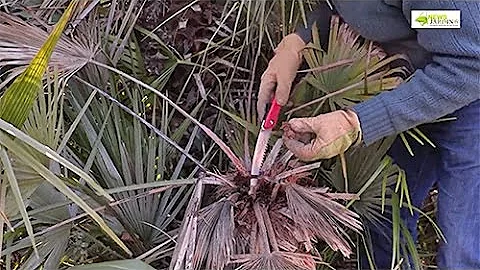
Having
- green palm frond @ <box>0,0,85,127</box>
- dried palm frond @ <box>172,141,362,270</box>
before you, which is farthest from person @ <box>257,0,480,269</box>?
green palm frond @ <box>0,0,85,127</box>

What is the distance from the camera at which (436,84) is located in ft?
3.14

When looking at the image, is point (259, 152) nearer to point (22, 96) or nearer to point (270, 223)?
point (270, 223)

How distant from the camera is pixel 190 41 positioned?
1553 millimetres

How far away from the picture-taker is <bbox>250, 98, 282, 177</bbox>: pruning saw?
118 centimetres

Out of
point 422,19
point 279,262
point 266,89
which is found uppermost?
point 422,19

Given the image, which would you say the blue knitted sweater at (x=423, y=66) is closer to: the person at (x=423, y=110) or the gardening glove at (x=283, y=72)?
the person at (x=423, y=110)

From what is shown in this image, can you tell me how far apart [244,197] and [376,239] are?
1.24 feet

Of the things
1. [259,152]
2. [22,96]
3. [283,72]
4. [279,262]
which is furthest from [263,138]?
[22,96]

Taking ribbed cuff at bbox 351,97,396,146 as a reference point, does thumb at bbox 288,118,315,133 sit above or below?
below

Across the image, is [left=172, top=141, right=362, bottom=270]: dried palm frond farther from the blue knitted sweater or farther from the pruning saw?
the blue knitted sweater

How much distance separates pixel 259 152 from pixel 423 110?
32 centimetres

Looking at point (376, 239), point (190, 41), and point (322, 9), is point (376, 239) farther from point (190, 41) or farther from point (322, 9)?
point (190, 41)

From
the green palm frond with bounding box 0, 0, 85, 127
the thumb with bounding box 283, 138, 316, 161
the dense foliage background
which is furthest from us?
the dense foliage background

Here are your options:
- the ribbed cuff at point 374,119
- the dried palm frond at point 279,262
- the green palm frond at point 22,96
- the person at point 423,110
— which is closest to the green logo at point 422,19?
the person at point 423,110
